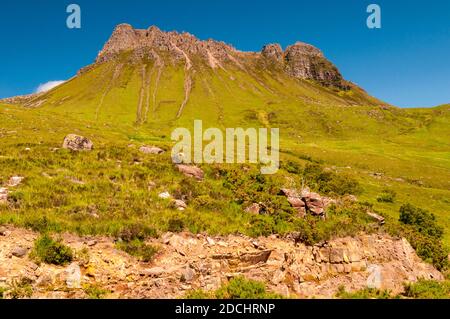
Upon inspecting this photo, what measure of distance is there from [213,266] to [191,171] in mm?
10853

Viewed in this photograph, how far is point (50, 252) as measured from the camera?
13008mm

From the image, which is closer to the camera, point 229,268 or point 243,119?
point 229,268

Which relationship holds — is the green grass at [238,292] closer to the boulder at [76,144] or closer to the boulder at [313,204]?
the boulder at [313,204]

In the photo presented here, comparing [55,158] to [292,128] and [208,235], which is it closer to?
[208,235]

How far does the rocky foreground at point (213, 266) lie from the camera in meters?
12.5

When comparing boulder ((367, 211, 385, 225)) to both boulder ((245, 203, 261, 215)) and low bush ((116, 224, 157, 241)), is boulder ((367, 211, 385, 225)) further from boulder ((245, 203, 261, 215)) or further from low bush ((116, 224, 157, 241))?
low bush ((116, 224, 157, 241))

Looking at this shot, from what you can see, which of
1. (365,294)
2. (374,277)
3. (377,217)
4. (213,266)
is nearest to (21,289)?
(213,266)

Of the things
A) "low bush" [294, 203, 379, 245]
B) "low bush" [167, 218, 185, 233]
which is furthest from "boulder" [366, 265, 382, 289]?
"low bush" [167, 218, 185, 233]

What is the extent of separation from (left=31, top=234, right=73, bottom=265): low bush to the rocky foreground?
26cm

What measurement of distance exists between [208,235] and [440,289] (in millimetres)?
10451

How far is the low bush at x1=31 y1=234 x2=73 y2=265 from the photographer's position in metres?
12.9

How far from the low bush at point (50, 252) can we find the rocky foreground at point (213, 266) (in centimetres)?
26
